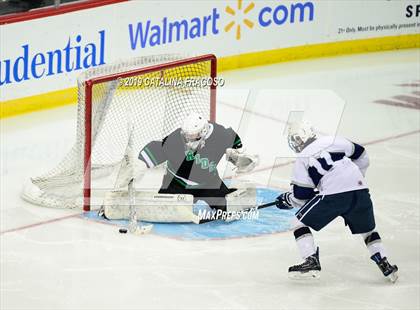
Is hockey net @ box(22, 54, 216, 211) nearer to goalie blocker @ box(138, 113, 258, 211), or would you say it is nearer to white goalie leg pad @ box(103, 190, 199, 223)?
white goalie leg pad @ box(103, 190, 199, 223)

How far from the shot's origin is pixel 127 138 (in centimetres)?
768

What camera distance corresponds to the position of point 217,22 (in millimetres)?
9781

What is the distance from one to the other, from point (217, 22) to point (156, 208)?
3145 mm

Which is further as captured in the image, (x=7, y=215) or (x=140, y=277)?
(x=7, y=215)

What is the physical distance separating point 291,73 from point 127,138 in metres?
2.62

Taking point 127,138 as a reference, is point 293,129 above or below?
above

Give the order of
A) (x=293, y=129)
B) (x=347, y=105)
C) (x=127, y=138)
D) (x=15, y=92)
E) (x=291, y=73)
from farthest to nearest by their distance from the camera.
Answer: (x=291, y=73), (x=347, y=105), (x=15, y=92), (x=127, y=138), (x=293, y=129)

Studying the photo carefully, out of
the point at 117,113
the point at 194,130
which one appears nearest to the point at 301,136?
the point at 194,130

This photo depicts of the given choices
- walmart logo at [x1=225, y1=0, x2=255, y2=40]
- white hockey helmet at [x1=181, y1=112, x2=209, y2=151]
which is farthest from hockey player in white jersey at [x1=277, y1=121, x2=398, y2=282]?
walmart logo at [x1=225, y1=0, x2=255, y2=40]

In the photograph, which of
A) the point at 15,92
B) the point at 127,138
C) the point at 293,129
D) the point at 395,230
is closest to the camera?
the point at 293,129

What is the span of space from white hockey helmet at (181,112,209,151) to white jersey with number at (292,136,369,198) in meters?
0.88

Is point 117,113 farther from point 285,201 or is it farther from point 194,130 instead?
point 285,201

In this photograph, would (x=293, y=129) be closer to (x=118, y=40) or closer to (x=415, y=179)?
(x=415, y=179)

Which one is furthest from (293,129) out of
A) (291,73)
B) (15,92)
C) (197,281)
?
(291,73)
